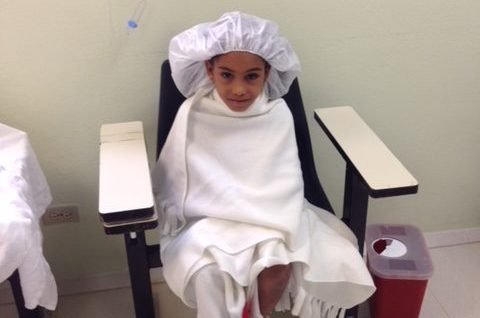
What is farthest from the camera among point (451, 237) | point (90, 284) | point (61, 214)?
point (451, 237)

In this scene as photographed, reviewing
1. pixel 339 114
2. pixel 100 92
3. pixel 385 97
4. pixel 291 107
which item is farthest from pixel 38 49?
pixel 385 97

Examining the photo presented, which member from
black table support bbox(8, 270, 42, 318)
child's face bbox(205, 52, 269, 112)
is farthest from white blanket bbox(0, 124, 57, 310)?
child's face bbox(205, 52, 269, 112)

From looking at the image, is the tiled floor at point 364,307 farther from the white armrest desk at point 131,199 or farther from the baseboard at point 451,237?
the white armrest desk at point 131,199

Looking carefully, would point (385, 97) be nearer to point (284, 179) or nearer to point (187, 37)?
point (284, 179)

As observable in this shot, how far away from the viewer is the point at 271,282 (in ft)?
4.12

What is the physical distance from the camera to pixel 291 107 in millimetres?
1553

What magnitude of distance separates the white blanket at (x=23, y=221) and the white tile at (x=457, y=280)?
4.37 feet

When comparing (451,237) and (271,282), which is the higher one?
(271,282)

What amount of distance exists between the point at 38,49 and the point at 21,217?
591mm

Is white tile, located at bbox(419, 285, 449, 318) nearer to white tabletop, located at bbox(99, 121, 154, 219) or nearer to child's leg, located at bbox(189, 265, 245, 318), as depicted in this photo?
child's leg, located at bbox(189, 265, 245, 318)

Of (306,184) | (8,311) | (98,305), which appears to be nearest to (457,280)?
(306,184)

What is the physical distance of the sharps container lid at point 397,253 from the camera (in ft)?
5.17

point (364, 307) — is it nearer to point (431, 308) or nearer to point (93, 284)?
point (431, 308)

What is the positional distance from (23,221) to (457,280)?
1545 millimetres
